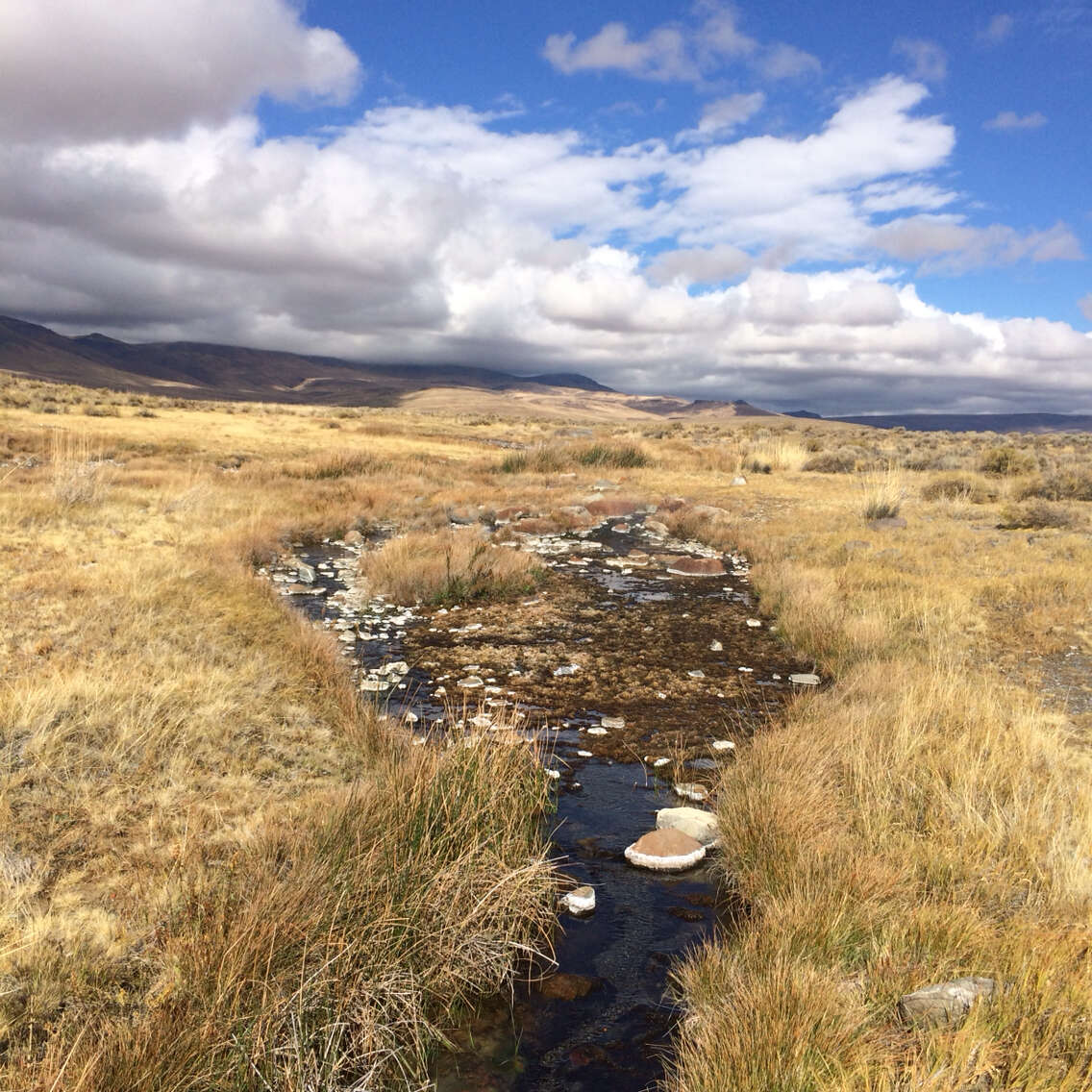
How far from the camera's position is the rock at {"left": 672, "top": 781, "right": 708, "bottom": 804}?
17.1ft

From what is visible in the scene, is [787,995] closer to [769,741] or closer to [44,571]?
[769,741]

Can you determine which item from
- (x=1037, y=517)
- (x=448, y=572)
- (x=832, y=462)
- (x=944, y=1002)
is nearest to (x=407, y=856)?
(x=944, y=1002)

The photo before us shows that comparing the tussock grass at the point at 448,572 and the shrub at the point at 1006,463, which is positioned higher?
the shrub at the point at 1006,463

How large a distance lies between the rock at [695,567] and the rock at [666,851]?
8.21 m

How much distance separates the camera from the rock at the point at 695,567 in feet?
41.2

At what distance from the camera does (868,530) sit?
13797 mm

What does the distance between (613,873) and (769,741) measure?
1571 millimetres

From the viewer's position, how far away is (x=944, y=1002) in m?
2.69

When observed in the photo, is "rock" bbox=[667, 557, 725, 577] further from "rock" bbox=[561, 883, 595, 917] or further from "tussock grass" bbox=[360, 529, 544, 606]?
"rock" bbox=[561, 883, 595, 917]

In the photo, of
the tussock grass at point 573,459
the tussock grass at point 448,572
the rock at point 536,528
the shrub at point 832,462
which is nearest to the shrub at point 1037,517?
the rock at point 536,528

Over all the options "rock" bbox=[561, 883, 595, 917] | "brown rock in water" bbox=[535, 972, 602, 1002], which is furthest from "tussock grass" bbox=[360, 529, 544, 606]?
"brown rock in water" bbox=[535, 972, 602, 1002]

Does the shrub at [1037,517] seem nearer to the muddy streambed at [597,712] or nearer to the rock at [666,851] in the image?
the muddy streambed at [597,712]

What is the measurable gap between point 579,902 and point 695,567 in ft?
30.2

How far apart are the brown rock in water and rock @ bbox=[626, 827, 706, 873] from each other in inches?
38.1
